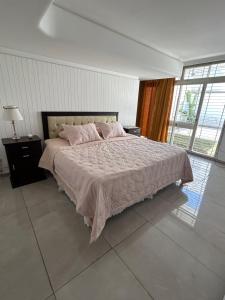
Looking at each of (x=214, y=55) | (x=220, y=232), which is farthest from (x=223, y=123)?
(x=220, y=232)

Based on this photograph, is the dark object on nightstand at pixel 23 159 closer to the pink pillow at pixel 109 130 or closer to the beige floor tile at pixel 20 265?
the beige floor tile at pixel 20 265

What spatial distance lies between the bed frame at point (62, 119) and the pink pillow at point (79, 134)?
11.0 inches

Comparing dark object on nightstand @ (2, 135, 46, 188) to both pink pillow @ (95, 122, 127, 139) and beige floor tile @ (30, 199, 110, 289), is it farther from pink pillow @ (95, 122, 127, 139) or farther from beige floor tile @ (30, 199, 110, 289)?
pink pillow @ (95, 122, 127, 139)

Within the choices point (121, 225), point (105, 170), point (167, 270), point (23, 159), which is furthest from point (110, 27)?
point (167, 270)

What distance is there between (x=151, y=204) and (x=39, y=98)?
275 centimetres

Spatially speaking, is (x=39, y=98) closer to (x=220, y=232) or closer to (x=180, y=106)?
(x=220, y=232)

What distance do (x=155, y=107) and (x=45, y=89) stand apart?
137 inches

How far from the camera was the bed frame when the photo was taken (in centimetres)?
293

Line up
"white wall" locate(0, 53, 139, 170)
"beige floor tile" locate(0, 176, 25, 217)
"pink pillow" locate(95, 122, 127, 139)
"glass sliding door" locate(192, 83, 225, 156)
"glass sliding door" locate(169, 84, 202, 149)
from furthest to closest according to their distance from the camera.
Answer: "glass sliding door" locate(169, 84, 202, 149) < "glass sliding door" locate(192, 83, 225, 156) < "pink pillow" locate(95, 122, 127, 139) < "white wall" locate(0, 53, 139, 170) < "beige floor tile" locate(0, 176, 25, 217)

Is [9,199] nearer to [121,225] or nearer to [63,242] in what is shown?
[63,242]

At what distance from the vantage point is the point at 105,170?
66.6 inches

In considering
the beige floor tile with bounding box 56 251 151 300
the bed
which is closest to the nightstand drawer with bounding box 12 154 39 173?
the bed

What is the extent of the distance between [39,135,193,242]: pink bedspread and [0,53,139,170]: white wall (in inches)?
32.4

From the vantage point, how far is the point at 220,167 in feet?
11.6
